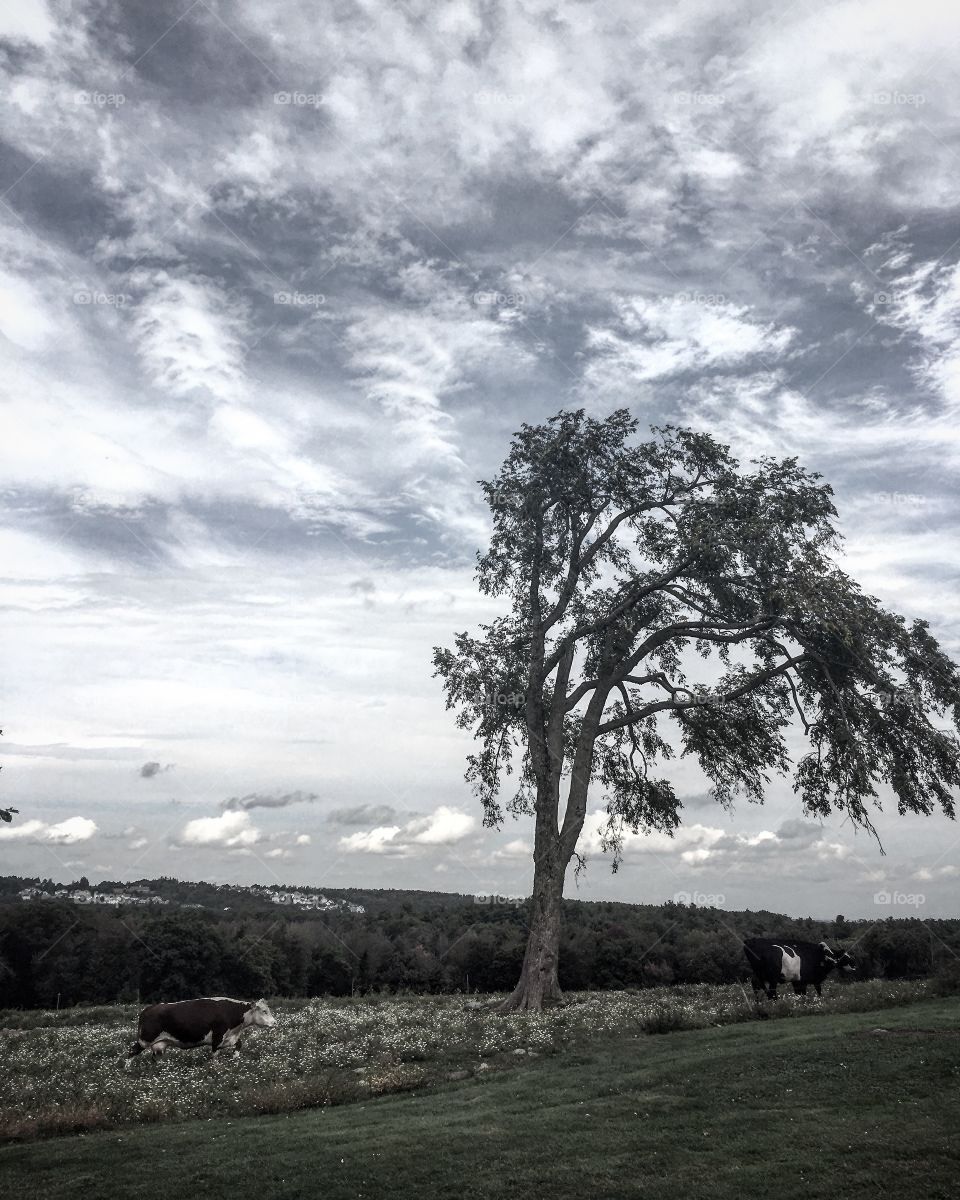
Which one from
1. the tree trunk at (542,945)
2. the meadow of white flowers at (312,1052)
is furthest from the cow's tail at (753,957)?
the tree trunk at (542,945)

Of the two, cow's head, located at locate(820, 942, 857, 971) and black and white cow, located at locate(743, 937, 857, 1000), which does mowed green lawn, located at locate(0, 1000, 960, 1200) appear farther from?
cow's head, located at locate(820, 942, 857, 971)

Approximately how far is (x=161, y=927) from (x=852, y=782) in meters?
45.7

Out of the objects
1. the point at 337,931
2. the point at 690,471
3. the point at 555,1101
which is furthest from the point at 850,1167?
the point at 337,931

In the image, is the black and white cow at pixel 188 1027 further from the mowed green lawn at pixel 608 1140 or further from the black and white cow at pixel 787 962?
the black and white cow at pixel 787 962

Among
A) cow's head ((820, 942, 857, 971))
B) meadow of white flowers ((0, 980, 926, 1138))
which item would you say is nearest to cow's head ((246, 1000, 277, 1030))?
meadow of white flowers ((0, 980, 926, 1138))

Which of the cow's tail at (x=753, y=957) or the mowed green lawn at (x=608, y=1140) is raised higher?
the cow's tail at (x=753, y=957)

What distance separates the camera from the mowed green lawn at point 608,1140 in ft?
30.9

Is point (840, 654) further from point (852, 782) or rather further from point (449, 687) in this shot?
point (449, 687)

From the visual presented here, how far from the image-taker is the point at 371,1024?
23.1 meters

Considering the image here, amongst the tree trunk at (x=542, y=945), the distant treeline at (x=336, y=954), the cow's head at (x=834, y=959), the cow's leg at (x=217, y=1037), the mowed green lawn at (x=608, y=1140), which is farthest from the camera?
the distant treeline at (x=336, y=954)

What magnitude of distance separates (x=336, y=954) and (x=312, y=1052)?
151 feet

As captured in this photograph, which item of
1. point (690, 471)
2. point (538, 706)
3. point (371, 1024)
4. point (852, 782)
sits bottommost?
point (371, 1024)

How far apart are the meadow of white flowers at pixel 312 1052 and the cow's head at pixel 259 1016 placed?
31 cm

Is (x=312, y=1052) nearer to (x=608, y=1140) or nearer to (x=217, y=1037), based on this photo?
(x=217, y=1037)
